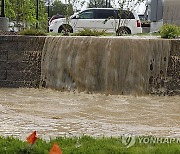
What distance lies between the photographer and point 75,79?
972 centimetres

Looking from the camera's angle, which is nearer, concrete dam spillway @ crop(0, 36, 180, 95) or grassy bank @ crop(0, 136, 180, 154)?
grassy bank @ crop(0, 136, 180, 154)

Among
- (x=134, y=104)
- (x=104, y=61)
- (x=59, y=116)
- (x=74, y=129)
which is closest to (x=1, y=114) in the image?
(x=59, y=116)

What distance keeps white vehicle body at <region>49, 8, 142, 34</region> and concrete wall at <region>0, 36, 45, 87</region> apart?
896cm

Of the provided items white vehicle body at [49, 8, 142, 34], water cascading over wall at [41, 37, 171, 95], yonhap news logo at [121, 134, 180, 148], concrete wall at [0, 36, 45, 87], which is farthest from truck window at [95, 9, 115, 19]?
yonhap news logo at [121, 134, 180, 148]

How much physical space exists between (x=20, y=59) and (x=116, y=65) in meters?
2.20

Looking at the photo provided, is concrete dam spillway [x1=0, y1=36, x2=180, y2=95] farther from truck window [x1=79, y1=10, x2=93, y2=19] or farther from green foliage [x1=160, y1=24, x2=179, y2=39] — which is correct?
truck window [x1=79, y1=10, x2=93, y2=19]

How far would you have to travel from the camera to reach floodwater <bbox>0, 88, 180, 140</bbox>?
6.00 m

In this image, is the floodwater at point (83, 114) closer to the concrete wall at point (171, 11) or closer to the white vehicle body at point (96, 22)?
the white vehicle body at point (96, 22)

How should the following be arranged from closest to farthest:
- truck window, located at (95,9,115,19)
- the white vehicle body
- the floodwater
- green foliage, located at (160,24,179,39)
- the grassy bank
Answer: the grassy bank < the floodwater < green foliage, located at (160,24,179,39) < the white vehicle body < truck window, located at (95,9,115,19)

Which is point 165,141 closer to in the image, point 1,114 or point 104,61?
point 1,114

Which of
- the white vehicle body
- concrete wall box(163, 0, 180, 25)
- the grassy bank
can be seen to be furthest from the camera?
concrete wall box(163, 0, 180, 25)

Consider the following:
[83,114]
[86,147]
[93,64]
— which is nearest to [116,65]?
[93,64]

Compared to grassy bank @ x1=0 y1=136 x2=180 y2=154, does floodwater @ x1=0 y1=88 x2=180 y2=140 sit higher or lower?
lower

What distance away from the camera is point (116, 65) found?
9508 millimetres
